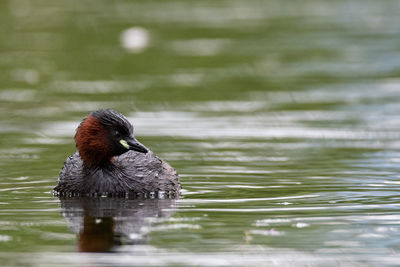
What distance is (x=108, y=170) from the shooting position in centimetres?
1317

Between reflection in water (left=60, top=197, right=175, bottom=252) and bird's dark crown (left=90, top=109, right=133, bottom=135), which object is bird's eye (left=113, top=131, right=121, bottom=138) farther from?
reflection in water (left=60, top=197, right=175, bottom=252)

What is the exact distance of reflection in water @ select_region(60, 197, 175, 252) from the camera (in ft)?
34.1

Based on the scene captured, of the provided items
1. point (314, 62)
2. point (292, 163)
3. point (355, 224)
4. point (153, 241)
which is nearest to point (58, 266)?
point (153, 241)

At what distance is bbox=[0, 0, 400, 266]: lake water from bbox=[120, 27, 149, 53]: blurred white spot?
0.05 meters

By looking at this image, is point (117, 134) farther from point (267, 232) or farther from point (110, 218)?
point (267, 232)

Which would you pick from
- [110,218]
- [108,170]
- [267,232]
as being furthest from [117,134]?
[267,232]

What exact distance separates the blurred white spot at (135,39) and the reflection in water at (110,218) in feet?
49.9

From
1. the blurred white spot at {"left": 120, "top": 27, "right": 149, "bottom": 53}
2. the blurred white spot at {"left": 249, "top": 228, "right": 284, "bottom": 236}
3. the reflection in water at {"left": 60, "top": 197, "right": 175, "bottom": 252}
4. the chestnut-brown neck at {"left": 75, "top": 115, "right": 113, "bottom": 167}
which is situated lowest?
the blurred white spot at {"left": 249, "top": 228, "right": 284, "bottom": 236}

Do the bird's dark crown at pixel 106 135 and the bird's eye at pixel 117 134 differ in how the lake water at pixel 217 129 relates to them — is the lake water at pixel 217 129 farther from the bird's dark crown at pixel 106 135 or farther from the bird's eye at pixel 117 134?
the bird's eye at pixel 117 134

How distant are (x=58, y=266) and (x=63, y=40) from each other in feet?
69.2

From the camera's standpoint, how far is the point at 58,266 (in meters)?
9.30

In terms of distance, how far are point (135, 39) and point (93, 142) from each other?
17.0 m

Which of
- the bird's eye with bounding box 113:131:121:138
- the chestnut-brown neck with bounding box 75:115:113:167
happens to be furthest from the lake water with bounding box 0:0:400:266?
the bird's eye with bounding box 113:131:121:138

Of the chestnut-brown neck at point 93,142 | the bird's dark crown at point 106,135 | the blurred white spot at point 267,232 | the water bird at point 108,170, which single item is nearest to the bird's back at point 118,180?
the water bird at point 108,170
